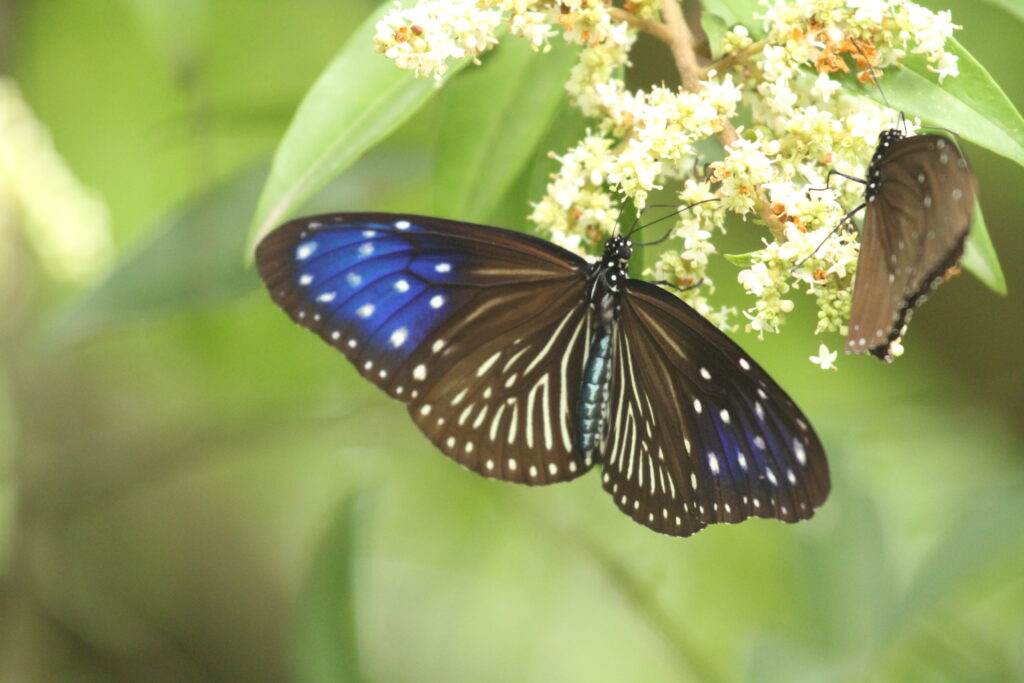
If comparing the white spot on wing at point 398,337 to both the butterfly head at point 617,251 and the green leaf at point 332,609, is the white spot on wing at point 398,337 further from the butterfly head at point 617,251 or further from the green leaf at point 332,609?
the green leaf at point 332,609

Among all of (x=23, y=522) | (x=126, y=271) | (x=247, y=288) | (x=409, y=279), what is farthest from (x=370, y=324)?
(x=23, y=522)

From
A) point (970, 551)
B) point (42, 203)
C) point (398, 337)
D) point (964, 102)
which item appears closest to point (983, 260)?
point (964, 102)

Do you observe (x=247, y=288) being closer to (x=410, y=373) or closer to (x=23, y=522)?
(x=410, y=373)

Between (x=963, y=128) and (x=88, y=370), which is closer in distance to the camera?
(x=963, y=128)

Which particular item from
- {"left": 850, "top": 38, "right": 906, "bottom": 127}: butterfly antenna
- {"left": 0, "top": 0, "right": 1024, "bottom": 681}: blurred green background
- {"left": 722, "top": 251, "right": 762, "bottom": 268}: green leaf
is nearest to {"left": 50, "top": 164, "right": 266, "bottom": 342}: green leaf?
{"left": 0, "top": 0, "right": 1024, "bottom": 681}: blurred green background

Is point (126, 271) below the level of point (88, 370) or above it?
above

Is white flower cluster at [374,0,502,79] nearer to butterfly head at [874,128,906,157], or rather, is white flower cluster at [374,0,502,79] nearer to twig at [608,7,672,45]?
twig at [608,7,672,45]
